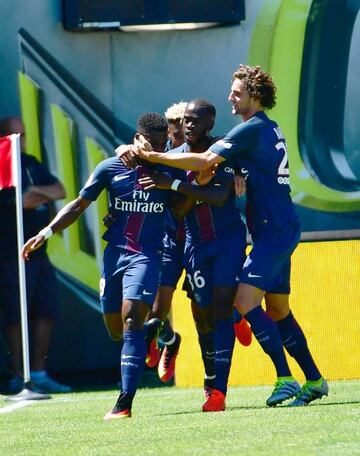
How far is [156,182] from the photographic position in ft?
28.1

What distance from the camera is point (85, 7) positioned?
12.7m

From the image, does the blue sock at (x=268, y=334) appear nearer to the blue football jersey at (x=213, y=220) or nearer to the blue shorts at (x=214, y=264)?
the blue shorts at (x=214, y=264)

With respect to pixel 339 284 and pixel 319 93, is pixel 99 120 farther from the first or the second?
pixel 339 284

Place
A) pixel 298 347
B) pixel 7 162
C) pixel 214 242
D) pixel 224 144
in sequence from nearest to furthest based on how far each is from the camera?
pixel 224 144
pixel 214 242
pixel 298 347
pixel 7 162

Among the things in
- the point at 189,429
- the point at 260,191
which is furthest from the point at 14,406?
the point at 189,429

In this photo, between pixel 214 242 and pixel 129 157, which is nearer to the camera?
pixel 129 157

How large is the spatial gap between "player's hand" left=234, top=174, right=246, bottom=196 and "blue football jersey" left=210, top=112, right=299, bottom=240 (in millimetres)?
55

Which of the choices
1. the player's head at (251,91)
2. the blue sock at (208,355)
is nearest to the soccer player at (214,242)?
the player's head at (251,91)

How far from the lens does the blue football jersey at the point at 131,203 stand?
8.62m

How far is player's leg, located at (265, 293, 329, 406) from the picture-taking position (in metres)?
8.90

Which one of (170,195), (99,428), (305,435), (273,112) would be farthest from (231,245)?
(273,112)

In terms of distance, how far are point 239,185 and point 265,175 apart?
18 centimetres

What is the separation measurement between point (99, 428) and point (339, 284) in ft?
13.7

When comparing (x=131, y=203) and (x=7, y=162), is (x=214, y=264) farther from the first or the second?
(x=7, y=162)
